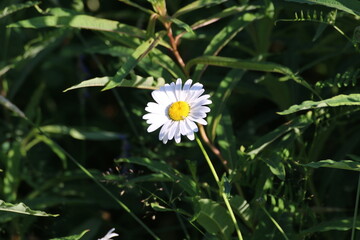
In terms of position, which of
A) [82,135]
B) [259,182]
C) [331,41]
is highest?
[331,41]

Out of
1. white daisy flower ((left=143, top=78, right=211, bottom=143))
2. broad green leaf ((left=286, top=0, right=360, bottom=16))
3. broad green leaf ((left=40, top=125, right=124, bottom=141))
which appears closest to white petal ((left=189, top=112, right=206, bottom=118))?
white daisy flower ((left=143, top=78, right=211, bottom=143))

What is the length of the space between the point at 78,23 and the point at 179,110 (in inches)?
17.7

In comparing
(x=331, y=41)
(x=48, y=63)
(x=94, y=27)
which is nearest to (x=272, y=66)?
(x=94, y=27)

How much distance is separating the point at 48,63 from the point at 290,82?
47.0 inches

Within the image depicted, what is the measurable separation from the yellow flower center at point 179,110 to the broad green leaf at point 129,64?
6.1 inches

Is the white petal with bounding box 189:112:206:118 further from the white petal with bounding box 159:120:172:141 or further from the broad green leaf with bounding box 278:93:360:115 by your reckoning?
the broad green leaf with bounding box 278:93:360:115

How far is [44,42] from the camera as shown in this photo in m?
2.27

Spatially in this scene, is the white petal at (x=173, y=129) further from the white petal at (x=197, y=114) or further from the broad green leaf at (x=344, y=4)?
the broad green leaf at (x=344, y=4)

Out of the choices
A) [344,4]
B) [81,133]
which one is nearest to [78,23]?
[81,133]

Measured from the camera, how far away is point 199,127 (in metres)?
1.82

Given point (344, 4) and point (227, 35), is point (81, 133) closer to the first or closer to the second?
point (227, 35)

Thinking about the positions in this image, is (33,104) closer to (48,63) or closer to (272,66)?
(48,63)

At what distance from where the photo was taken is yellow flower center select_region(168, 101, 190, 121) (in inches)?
60.0

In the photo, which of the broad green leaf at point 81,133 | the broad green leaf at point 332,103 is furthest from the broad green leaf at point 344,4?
the broad green leaf at point 81,133
